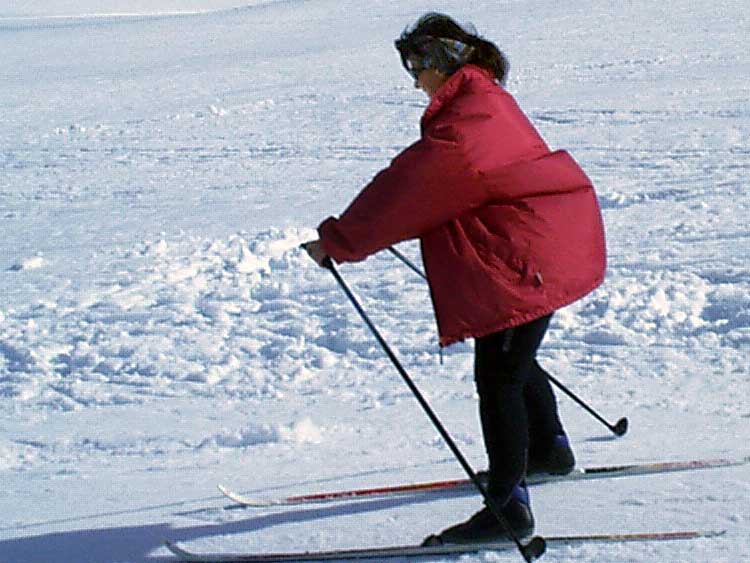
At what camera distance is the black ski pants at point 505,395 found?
286cm

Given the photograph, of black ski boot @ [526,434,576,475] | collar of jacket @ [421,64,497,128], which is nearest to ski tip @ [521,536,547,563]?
black ski boot @ [526,434,576,475]

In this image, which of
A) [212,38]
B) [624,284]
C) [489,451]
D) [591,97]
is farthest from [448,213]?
[212,38]

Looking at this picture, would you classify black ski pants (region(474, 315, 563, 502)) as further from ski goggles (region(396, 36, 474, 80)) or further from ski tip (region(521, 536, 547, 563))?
ski goggles (region(396, 36, 474, 80))

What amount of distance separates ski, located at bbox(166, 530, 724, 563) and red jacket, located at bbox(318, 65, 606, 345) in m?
0.64

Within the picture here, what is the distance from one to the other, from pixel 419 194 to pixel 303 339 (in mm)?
2796

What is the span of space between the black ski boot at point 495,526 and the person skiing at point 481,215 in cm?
28

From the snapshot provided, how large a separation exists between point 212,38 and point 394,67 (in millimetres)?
8946

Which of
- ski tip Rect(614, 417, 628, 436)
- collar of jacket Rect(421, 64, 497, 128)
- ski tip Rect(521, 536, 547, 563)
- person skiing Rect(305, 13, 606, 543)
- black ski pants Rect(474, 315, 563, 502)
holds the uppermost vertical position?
collar of jacket Rect(421, 64, 497, 128)

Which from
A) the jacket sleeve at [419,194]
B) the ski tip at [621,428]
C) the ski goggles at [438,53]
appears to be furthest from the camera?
the ski tip at [621,428]

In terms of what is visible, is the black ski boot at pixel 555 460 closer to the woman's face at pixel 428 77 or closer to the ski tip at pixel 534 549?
the ski tip at pixel 534 549

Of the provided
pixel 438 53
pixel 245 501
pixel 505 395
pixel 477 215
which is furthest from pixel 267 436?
pixel 438 53

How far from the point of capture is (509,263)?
8.98 ft

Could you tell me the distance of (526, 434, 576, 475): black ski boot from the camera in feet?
11.2

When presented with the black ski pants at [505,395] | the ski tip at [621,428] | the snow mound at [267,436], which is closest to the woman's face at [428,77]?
the black ski pants at [505,395]
